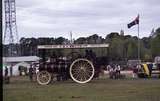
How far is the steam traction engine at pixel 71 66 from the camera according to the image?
28.2 meters

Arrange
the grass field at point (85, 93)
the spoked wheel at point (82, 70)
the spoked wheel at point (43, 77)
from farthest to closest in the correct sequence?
the spoked wheel at point (43, 77) < the spoked wheel at point (82, 70) < the grass field at point (85, 93)

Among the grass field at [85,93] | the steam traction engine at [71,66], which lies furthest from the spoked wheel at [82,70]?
the grass field at [85,93]

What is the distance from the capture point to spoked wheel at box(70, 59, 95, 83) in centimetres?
2811

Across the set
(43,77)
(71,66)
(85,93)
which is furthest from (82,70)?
(85,93)

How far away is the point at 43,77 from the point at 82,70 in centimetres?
252

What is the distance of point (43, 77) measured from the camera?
2931 centimetres

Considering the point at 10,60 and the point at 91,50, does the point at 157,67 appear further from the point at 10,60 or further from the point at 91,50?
the point at 10,60

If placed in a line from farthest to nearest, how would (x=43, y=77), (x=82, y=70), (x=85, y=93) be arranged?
(x=43, y=77), (x=82, y=70), (x=85, y=93)

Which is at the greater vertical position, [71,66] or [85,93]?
[71,66]

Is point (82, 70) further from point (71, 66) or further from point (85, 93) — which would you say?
point (85, 93)

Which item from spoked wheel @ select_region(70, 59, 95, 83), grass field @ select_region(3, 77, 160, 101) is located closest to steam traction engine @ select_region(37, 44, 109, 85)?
spoked wheel @ select_region(70, 59, 95, 83)

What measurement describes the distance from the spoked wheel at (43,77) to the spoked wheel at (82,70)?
1.59m

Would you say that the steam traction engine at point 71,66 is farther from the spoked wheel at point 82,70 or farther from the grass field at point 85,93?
the grass field at point 85,93

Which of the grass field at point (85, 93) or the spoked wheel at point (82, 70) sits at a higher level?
the spoked wheel at point (82, 70)
